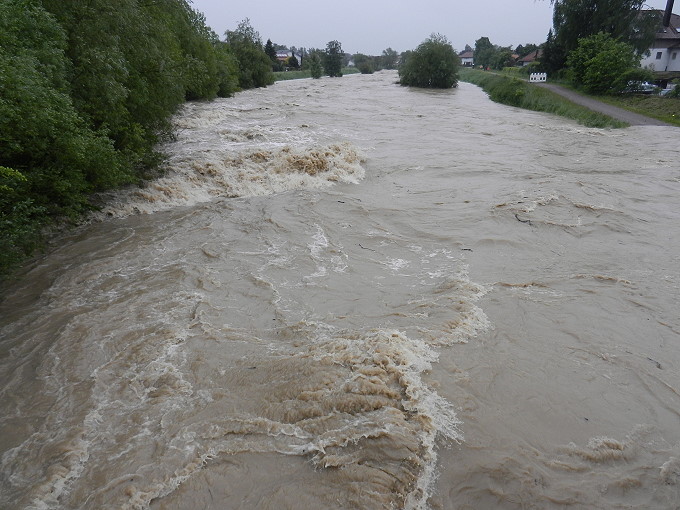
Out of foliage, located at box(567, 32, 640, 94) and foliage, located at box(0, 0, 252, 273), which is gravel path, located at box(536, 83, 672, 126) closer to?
foliage, located at box(567, 32, 640, 94)

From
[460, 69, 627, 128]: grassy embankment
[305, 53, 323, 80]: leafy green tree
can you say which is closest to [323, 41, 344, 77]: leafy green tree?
[305, 53, 323, 80]: leafy green tree

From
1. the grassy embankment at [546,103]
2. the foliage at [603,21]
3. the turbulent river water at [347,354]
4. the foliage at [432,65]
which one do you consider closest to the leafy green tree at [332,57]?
the foliage at [432,65]

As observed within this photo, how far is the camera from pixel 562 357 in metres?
5.57

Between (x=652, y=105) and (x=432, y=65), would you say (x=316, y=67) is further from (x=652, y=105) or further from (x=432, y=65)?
(x=652, y=105)

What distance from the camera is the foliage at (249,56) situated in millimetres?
41750

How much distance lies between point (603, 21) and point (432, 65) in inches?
637

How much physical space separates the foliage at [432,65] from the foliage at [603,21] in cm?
1048

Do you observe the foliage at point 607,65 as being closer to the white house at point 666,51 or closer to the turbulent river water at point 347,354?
the white house at point 666,51

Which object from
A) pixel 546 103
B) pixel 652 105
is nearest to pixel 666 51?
pixel 652 105

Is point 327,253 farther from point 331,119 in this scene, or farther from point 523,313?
point 331,119

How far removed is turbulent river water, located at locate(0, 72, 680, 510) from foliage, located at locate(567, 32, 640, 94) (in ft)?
86.2

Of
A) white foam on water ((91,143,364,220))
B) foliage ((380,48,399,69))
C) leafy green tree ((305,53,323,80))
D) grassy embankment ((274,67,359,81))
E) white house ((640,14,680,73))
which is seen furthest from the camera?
foliage ((380,48,399,69))

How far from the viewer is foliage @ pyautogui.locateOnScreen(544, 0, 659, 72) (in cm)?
3841

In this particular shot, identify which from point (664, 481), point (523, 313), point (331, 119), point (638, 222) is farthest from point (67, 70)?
point (331, 119)
